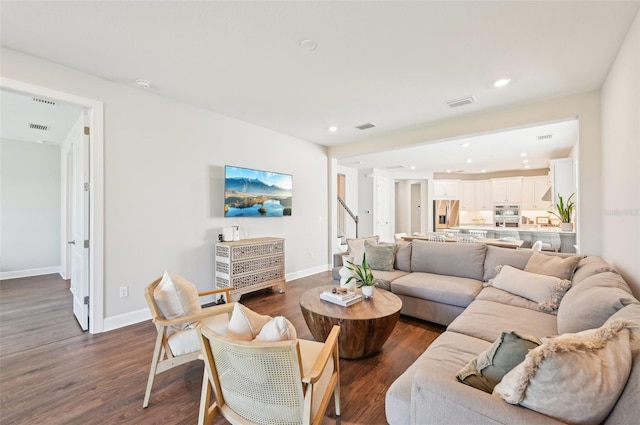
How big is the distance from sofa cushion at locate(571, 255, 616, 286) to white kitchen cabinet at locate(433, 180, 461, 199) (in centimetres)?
696

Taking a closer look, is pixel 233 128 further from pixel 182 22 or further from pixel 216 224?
pixel 182 22

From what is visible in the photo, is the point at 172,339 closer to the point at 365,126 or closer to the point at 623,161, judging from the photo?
the point at 623,161

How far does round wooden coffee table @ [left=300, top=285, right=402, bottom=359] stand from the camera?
7.45 feet

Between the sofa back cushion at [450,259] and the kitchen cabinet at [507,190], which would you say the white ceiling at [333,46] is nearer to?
the sofa back cushion at [450,259]

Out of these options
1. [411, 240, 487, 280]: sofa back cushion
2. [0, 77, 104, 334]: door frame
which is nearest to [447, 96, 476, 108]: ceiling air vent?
[411, 240, 487, 280]: sofa back cushion

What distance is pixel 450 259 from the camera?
11.8 feet

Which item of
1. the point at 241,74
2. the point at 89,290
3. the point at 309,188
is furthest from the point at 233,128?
the point at 89,290

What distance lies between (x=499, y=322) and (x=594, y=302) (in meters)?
0.63

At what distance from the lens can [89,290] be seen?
2.98m

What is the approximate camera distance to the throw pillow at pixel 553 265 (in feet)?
8.70

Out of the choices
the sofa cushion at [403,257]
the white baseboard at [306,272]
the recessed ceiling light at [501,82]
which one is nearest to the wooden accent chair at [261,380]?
the sofa cushion at [403,257]

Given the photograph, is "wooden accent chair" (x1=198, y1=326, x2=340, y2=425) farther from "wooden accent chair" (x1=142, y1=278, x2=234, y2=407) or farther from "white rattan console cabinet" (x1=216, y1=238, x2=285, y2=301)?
"white rattan console cabinet" (x1=216, y1=238, x2=285, y2=301)

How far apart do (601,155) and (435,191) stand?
21.3 ft

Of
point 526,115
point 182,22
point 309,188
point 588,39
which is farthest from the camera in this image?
point 309,188
